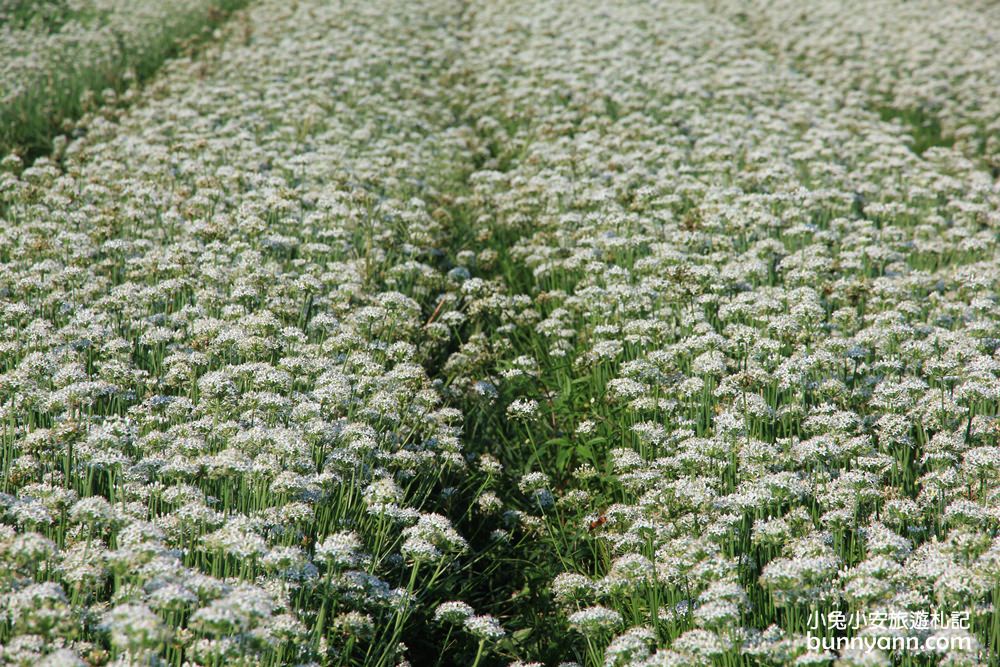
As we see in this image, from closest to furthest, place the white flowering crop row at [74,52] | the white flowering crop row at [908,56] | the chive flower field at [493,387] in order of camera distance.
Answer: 1. the chive flower field at [493,387]
2. the white flowering crop row at [74,52]
3. the white flowering crop row at [908,56]

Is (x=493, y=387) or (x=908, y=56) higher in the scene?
(x=908, y=56)

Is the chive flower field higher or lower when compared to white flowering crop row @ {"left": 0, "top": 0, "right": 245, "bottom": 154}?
lower

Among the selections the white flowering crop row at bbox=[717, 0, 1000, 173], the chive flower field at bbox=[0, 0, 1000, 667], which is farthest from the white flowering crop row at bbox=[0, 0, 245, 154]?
the white flowering crop row at bbox=[717, 0, 1000, 173]

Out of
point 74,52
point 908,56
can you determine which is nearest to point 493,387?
point 74,52

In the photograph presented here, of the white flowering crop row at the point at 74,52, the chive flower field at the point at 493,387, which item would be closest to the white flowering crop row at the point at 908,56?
the chive flower field at the point at 493,387

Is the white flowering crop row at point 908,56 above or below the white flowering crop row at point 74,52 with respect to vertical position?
below

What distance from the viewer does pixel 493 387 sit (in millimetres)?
7500

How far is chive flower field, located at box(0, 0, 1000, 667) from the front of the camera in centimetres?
441

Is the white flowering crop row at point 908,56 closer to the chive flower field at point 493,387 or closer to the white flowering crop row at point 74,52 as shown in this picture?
the chive flower field at point 493,387

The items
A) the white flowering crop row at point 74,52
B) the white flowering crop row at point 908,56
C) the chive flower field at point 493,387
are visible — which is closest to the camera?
the chive flower field at point 493,387

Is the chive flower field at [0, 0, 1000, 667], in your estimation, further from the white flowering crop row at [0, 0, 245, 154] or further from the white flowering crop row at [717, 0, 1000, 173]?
the white flowering crop row at [717, 0, 1000, 173]

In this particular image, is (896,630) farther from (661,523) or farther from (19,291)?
(19,291)

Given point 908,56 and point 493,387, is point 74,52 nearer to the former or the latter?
point 493,387

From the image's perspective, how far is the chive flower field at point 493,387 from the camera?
441cm
